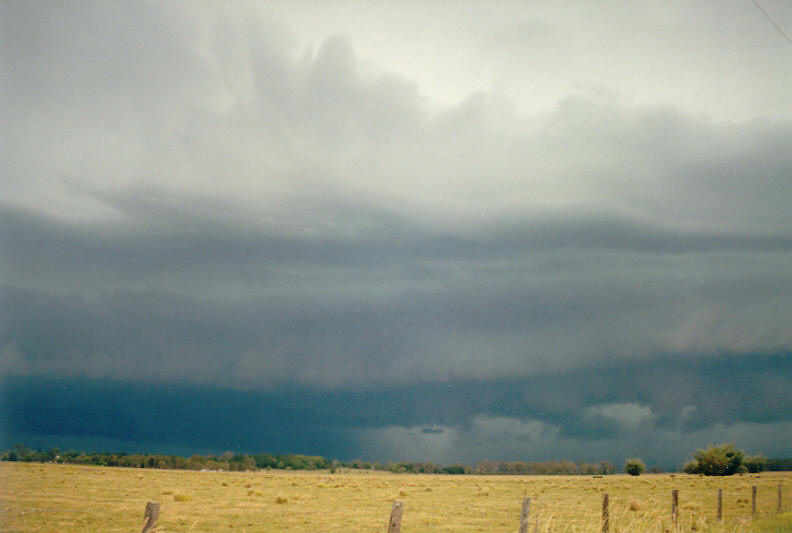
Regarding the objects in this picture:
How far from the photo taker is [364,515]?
4000cm

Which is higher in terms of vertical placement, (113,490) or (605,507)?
(605,507)

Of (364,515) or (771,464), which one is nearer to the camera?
(364,515)

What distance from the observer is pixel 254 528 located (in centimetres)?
3256

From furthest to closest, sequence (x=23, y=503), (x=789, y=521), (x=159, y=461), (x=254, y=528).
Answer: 1. (x=159, y=461)
2. (x=23, y=503)
3. (x=254, y=528)
4. (x=789, y=521)

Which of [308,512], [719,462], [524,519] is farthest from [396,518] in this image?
[719,462]

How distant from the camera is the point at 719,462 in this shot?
108m

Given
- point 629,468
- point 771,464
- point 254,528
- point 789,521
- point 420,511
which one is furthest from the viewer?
point 771,464

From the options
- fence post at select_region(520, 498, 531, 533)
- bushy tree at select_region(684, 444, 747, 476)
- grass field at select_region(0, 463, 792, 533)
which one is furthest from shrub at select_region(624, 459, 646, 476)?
fence post at select_region(520, 498, 531, 533)

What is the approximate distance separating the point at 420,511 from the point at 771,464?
126327 mm

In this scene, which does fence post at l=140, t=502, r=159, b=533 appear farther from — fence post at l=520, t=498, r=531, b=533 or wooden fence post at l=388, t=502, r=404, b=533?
fence post at l=520, t=498, r=531, b=533

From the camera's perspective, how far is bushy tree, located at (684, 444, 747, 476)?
107 m

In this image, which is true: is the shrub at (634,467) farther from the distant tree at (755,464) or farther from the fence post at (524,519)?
the fence post at (524,519)

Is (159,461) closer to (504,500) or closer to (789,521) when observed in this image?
(504,500)

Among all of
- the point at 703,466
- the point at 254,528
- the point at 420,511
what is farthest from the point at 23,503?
the point at 703,466
